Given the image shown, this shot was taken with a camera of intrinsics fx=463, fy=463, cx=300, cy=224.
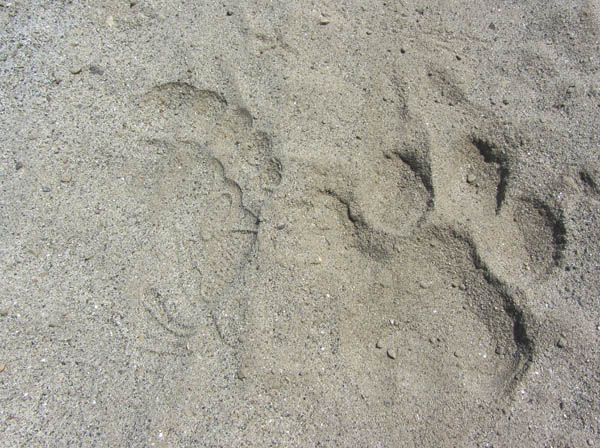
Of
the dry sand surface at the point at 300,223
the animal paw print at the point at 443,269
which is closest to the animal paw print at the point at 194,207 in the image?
the dry sand surface at the point at 300,223

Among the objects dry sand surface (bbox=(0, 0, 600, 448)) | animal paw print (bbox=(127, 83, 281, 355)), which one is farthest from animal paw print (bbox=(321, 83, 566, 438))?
animal paw print (bbox=(127, 83, 281, 355))

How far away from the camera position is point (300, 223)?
1.35m

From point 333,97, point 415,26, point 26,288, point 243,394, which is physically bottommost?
point 26,288

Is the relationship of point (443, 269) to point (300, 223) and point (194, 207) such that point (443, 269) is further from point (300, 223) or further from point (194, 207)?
point (194, 207)

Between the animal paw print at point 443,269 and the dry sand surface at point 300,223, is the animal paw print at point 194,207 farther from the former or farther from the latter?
the animal paw print at point 443,269

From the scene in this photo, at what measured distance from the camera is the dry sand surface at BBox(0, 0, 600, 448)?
1.21 m

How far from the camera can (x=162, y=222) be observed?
1.37 m

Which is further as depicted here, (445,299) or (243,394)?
(445,299)

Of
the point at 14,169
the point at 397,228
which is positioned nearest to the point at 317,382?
the point at 397,228

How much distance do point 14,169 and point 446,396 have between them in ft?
4.62

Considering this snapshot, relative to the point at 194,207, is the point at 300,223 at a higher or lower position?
higher

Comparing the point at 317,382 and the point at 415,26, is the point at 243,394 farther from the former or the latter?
the point at 415,26

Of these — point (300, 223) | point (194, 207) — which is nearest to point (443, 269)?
point (300, 223)

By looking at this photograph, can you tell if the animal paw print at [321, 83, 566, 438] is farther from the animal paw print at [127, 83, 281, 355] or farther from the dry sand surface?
the animal paw print at [127, 83, 281, 355]
